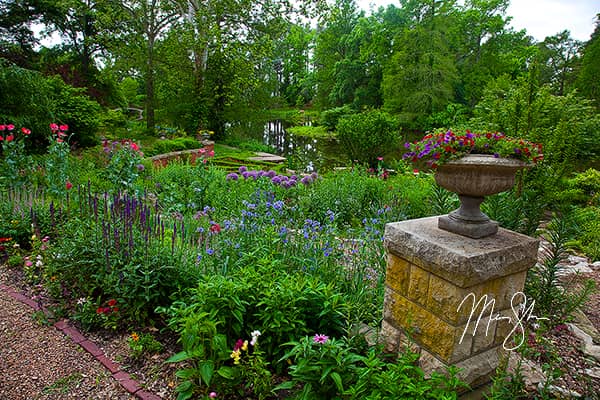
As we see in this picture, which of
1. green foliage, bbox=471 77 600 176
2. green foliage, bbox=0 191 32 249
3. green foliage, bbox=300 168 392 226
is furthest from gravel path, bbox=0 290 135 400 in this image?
green foliage, bbox=471 77 600 176

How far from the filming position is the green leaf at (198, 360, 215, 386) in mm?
1891

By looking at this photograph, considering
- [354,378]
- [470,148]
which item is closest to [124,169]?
[354,378]

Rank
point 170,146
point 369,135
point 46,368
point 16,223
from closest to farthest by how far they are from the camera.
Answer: point 46,368 → point 16,223 → point 369,135 → point 170,146

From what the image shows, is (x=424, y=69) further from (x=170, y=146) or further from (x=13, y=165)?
(x=13, y=165)

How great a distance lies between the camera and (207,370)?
1924 mm

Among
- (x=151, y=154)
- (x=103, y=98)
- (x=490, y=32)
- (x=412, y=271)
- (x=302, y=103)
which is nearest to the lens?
(x=412, y=271)

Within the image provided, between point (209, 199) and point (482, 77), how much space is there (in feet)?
65.5

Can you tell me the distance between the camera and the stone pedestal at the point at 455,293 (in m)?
1.77

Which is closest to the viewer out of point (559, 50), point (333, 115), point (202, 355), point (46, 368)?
point (202, 355)

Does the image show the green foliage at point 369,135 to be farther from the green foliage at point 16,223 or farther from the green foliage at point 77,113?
the green foliage at point 16,223

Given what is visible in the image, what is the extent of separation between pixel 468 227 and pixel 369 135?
7.44m

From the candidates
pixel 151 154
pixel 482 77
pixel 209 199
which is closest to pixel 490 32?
pixel 482 77

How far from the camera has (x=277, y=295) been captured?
7.07 feet

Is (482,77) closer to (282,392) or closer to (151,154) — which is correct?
(151,154)
